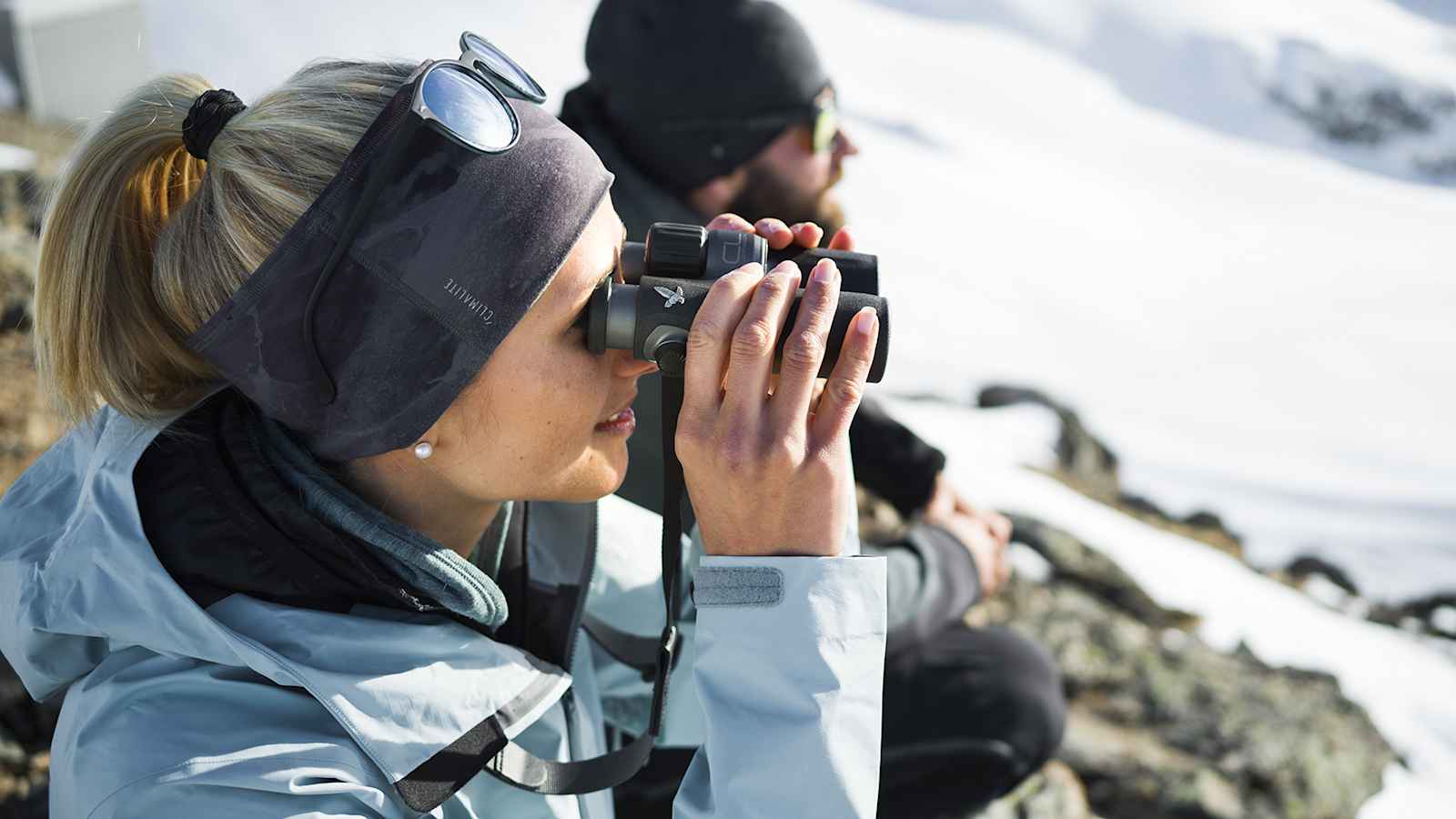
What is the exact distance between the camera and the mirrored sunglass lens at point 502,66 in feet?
4.69

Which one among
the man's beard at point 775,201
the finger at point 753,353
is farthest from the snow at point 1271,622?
the finger at point 753,353

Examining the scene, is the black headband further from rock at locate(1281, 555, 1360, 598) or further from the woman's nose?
rock at locate(1281, 555, 1360, 598)

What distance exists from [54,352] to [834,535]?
1.03 metres

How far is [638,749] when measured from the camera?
60.3 inches

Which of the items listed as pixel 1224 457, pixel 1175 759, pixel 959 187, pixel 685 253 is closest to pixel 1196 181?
pixel 959 187

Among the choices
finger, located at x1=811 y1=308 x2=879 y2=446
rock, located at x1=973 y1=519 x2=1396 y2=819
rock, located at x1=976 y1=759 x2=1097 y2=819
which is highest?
finger, located at x1=811 y1=308 x2=879 y2=446

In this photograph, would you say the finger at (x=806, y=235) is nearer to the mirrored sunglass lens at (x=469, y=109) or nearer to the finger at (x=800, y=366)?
the finger at (x=800, y=366)

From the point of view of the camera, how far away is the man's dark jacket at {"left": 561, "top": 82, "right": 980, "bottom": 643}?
2.51 m

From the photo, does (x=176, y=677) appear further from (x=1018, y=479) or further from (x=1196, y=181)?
(x=1196, y=181)

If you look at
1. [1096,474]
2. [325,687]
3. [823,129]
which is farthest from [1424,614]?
[325,687]

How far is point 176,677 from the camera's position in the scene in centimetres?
126

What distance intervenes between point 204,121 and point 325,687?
0.70 metres

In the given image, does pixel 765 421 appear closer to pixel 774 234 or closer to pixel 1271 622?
pixel 774 234

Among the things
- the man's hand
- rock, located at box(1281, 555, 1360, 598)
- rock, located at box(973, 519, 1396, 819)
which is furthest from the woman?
rock, located at box(1281, 555, 1360, 598)
